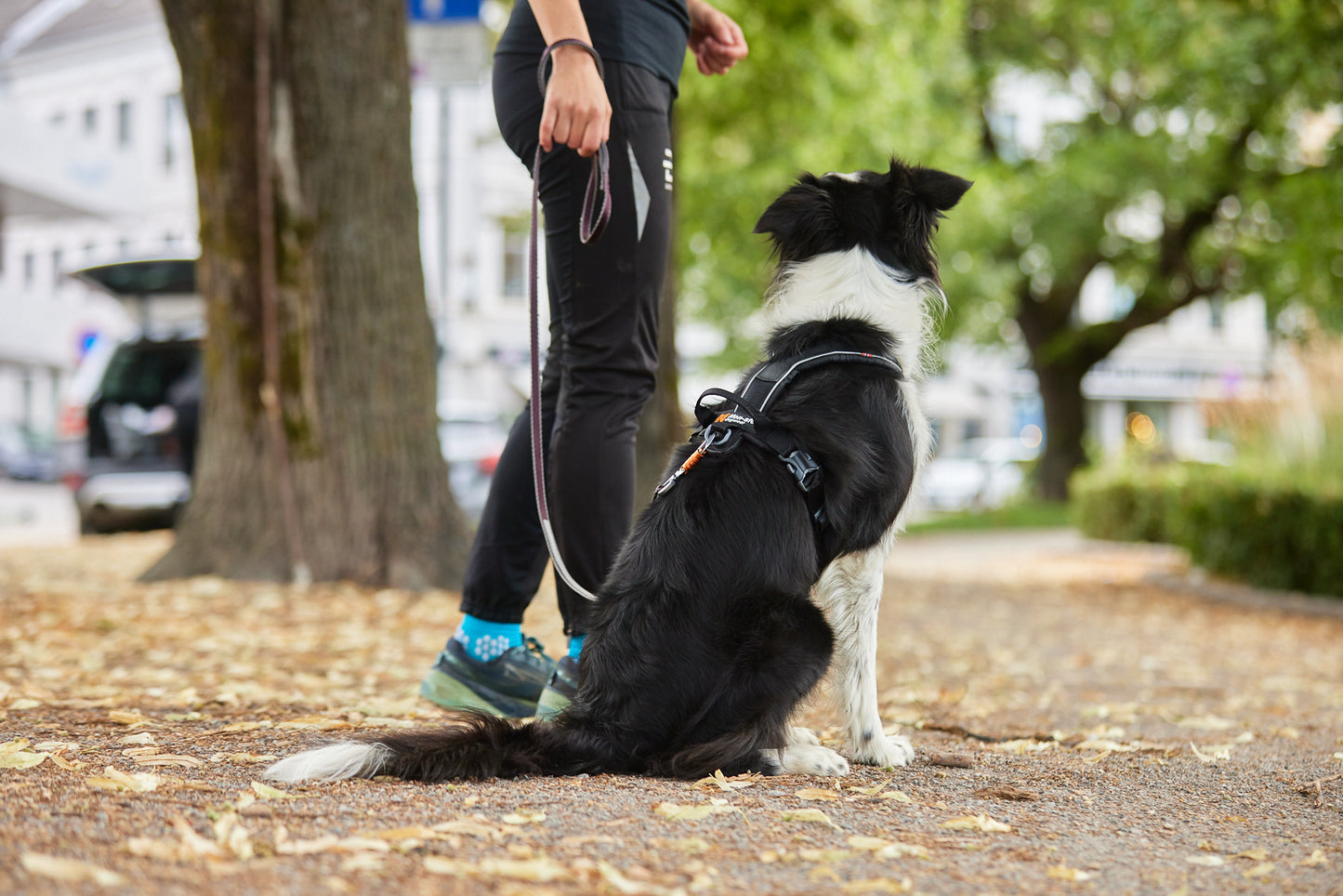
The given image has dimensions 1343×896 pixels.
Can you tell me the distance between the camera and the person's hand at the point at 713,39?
3.60 meters

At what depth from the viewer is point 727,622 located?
251 centimetres

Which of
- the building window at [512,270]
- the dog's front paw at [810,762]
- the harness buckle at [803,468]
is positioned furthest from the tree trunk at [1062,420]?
the harness buckle at [803,468]

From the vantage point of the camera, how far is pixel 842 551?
9.11 ft

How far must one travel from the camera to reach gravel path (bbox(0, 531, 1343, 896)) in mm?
1900

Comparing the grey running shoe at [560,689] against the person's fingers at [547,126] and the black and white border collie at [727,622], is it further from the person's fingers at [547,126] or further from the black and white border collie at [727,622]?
the person's fingers at [547,126]

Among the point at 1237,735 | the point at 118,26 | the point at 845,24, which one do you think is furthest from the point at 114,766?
the point at 118,26

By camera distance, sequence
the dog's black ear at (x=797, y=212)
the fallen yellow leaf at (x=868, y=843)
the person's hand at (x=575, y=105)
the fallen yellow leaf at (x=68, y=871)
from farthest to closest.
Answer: the dog's black ear at (x=797, y=212)
the person's hand at (x=575, y=105)
the fallen yellow leaf at (x=868, y=843)
the fallen yellow leaf at (x=68, y=871)

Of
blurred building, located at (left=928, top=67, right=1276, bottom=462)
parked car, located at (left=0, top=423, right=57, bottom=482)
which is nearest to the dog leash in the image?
parked car, located at (left=0, top=423, right=57, bottom=482)

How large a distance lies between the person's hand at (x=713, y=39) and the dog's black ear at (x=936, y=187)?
32.6 inches

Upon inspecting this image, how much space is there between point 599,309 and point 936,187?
35.8 inches

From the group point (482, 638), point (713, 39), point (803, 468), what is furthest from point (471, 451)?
point (803, 468)

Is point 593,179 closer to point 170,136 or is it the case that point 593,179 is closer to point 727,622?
point 727,622

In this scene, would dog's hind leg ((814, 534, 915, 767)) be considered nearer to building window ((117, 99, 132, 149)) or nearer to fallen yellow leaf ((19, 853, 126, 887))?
fallen yellow leaf ((19, 853, 126, 887))

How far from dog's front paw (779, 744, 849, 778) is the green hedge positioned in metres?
7.40
